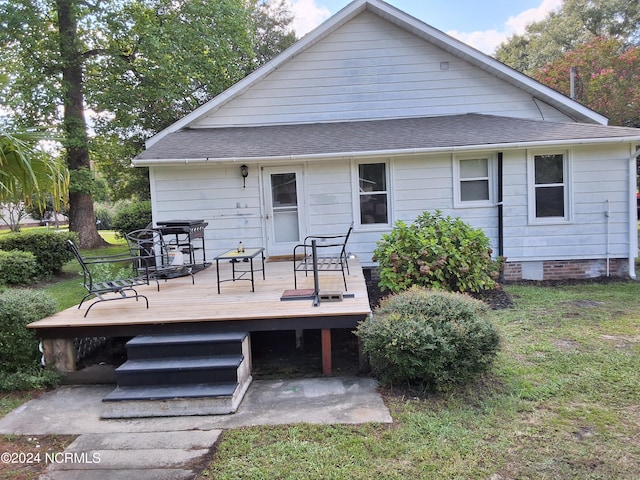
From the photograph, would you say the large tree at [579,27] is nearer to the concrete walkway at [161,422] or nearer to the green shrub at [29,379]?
the concrete walkway at [161,422]

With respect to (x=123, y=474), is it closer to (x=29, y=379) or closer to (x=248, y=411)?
(x=248, y=411)

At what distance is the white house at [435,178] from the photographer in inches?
319

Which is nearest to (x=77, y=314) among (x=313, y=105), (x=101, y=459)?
(x=101, y=459)

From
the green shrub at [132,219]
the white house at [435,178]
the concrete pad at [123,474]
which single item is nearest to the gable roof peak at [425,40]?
the white house at [435,178]

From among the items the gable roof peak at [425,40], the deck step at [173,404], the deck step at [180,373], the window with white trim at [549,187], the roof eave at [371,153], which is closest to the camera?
the deck step at [173,404]

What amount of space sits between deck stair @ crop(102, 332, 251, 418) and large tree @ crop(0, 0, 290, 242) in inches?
435

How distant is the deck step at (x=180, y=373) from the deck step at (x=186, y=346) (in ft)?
0.52

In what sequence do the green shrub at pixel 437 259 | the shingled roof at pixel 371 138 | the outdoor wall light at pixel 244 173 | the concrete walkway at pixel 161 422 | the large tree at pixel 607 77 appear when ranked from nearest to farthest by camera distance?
the concrete walkway at pixel 161 422 < the green shrub at pixel 437 259 < the shingled roof at pixel 371 138 < the outdoor wall light at pixel 244 173 < the large tree at pixel 607 77

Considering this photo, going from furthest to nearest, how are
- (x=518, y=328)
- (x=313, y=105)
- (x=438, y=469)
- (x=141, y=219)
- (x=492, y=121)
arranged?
1. (x=141, y=219)
2. (x=313, y=105)
3. (x=492, y=121)
4. (x=518, y=328)
5. (x=438, y=469)

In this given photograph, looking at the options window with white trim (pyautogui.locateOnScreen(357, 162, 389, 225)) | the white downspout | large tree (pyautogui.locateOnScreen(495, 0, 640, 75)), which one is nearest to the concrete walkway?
window with white trim (pyautogui.locateOnScreen(357, 162, 389, 225))

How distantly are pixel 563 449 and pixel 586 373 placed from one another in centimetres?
146

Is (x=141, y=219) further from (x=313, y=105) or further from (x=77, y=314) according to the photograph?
(x=77, y=314)

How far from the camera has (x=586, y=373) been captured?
3.97m

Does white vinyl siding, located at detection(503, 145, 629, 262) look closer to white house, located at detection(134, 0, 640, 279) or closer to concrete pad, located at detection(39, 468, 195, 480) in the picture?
white house, located at detection(134, 0, 640, 279)
